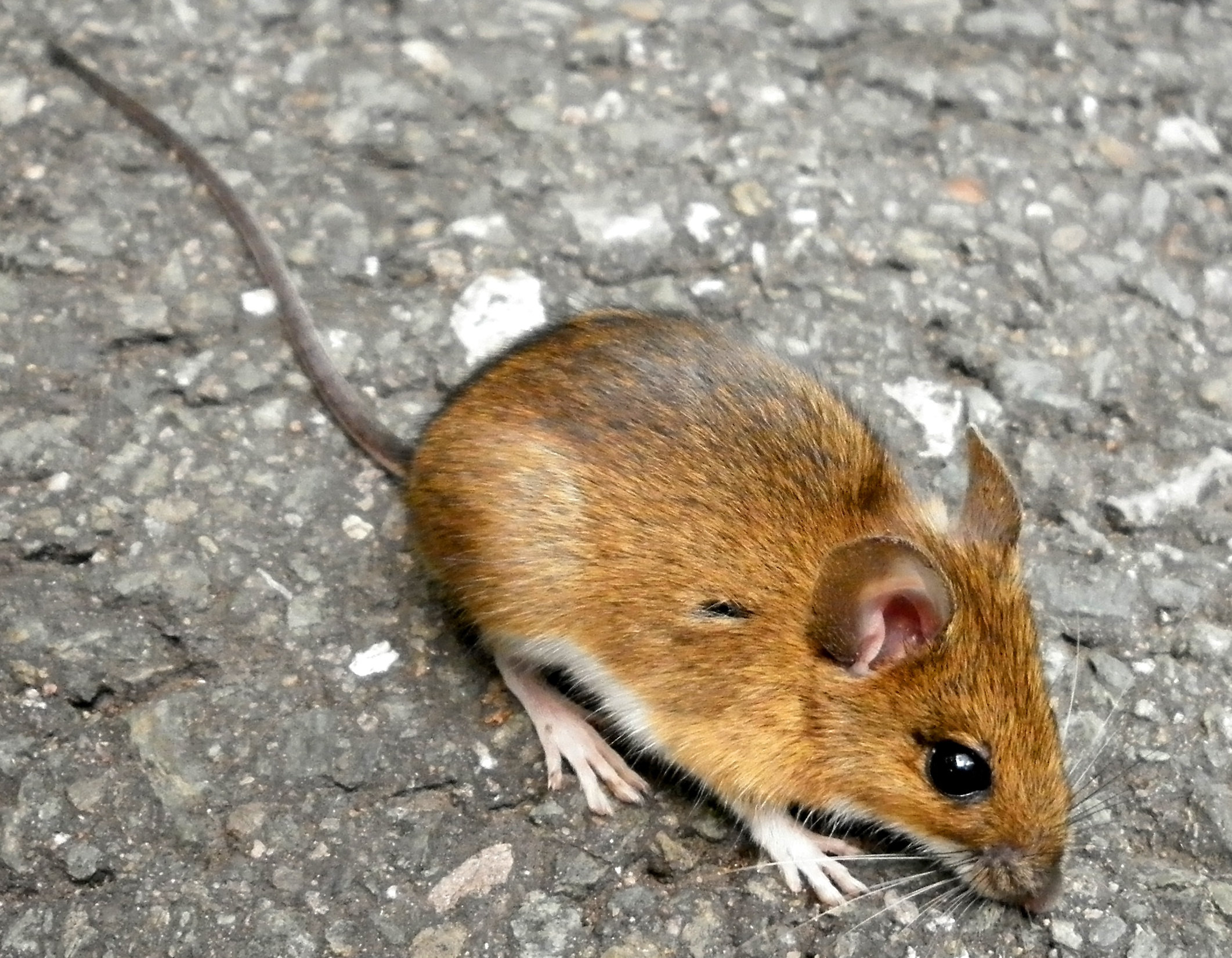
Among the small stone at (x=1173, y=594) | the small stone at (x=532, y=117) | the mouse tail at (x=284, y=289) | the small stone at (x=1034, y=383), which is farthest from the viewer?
the small stone at (x=532, y=117)

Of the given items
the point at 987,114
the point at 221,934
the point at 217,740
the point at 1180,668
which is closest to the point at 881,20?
the point at 987,114

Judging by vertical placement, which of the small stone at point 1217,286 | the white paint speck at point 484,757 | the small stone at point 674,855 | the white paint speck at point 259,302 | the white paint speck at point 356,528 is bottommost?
the white paint speck at point 484,757

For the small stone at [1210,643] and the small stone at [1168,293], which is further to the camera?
the small stone at [1168,293]

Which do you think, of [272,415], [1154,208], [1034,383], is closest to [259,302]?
[272,415]

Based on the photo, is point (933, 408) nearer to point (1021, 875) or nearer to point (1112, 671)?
point (1112, 671)

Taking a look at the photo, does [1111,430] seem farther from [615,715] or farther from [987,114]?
[615,715]

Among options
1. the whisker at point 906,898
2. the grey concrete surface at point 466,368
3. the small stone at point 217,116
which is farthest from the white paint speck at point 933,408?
the small stone at point 217,116

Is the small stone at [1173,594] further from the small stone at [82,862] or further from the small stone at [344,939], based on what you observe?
the small stone at [82,862]
